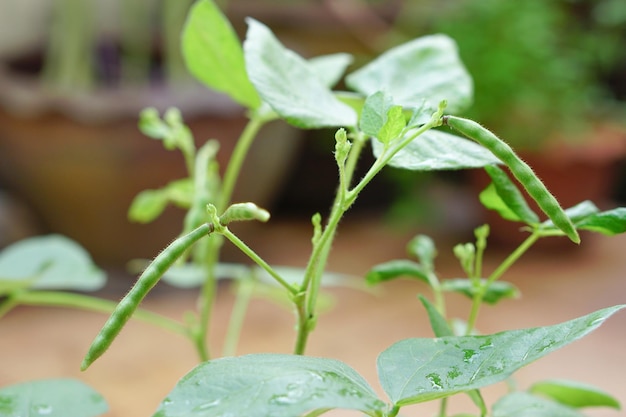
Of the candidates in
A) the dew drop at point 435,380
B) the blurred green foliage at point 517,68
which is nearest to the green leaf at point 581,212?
the dew drop at point 435,380

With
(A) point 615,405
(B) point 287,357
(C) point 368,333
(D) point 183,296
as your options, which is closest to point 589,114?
(C) point 368,333

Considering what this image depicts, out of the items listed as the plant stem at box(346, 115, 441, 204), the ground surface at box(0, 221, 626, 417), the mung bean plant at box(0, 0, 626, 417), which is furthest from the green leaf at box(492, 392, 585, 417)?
the ground surface at box(0, 221, 626, 417)

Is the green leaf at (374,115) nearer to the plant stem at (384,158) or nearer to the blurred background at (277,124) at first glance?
the plant stem at (384,158)

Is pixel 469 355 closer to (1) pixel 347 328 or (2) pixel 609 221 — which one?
(2) pixel 609 221

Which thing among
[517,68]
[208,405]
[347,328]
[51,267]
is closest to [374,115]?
[208,405]

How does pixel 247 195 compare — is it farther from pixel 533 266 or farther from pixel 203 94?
pixel 533 266

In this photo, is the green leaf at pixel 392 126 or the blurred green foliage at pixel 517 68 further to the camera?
the blurred green foliage at pixel 517 68
